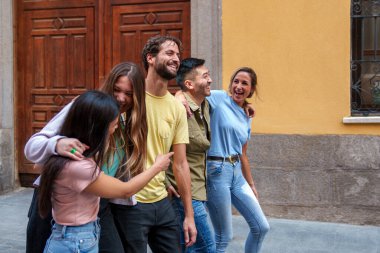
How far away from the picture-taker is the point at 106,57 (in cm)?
795

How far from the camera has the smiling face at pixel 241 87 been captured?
4570mm

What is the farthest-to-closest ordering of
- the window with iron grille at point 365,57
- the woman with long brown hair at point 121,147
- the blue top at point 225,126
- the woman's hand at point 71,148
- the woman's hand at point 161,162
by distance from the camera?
the window with iron grille at point 365,57, the blue top at point 225,126, the woman with long brown hair at point 121,147, the woman's hand at point 161,162, the woman's hand at point 71,148

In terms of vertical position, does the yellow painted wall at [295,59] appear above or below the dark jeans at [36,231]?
above

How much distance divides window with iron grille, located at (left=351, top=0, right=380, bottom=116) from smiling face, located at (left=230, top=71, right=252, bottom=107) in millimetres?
2540

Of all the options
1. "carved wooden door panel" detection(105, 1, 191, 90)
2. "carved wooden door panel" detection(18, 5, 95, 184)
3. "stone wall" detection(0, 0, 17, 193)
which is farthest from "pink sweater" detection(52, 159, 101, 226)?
"stone wall" detection(0, 0, 17, 193)

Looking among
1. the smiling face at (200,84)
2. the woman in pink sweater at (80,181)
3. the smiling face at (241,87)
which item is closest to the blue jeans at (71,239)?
the woman in pink sweater at (80,181)

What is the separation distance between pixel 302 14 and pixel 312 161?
1663 millimetres

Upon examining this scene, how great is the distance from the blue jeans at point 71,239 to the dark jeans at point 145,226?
459mm

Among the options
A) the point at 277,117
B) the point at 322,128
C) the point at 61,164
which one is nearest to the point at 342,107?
the point at 322,128

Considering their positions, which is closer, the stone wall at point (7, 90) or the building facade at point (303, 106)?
the building facade at point (303, 106)

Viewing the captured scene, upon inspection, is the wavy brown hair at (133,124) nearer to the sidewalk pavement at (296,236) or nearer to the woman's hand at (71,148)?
the woman's hand at (71,148)

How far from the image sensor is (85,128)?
9.25 feet

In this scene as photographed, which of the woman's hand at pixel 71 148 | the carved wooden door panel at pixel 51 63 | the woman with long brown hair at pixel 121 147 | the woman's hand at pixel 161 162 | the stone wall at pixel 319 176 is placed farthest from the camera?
the carved wooden door panel at pixel 51 63

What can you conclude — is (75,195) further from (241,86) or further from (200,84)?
(241,86)
